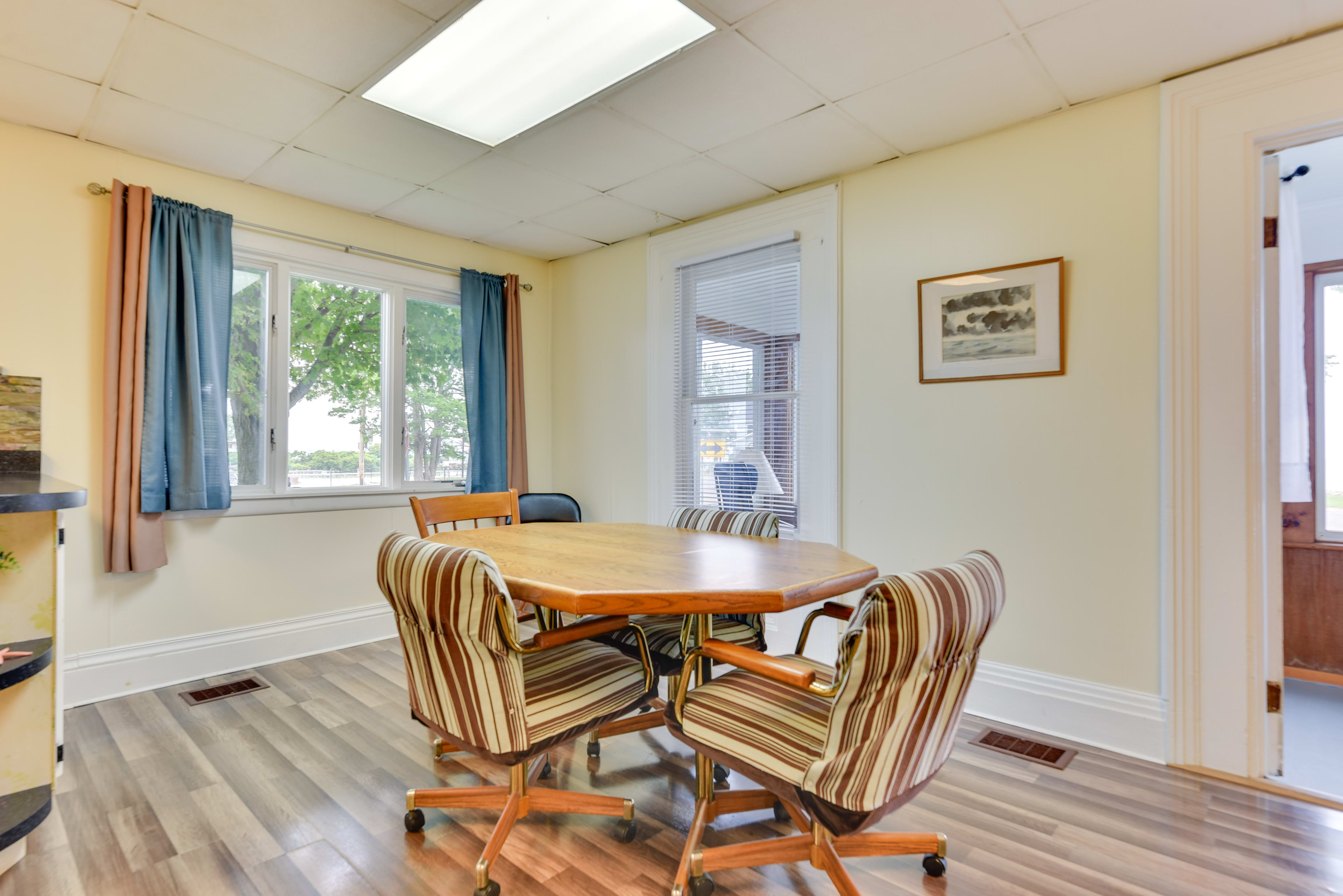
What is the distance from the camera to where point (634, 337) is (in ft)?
14.0

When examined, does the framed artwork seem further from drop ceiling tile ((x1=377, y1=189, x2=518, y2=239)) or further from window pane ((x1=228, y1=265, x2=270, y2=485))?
window pane ((x1=228, y1=265, x2=270, y2=485))

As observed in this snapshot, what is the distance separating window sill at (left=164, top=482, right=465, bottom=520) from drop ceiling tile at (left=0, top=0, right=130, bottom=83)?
1.88 m

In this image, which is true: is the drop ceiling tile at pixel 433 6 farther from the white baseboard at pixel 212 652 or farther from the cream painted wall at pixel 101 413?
the white baseboard at pixel 212 652

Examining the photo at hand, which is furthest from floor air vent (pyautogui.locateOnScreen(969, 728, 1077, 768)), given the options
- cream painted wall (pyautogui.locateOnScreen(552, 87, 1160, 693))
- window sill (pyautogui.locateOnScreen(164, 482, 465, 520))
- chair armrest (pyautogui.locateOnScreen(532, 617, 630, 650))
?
window sill (pyautogui.locateOnScreen(164, 482, 465, 520))

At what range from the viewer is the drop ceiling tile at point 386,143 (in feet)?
8.76

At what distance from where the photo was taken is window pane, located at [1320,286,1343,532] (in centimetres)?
338

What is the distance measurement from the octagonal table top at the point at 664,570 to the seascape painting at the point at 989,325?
1.24 metres

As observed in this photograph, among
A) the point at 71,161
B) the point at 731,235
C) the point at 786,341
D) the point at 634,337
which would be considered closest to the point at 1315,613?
the point at 786,341

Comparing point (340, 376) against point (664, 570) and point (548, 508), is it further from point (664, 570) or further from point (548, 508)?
point (664, 570)

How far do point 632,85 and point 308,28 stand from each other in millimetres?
1079

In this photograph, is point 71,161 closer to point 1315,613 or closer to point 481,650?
point 481,650

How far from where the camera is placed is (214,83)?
8.00ft

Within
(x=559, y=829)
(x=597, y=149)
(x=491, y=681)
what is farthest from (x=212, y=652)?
(x=597, y=149)

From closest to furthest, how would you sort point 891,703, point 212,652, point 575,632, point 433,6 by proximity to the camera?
point 891,703, point 575,632, point 433,6, point 212,652
